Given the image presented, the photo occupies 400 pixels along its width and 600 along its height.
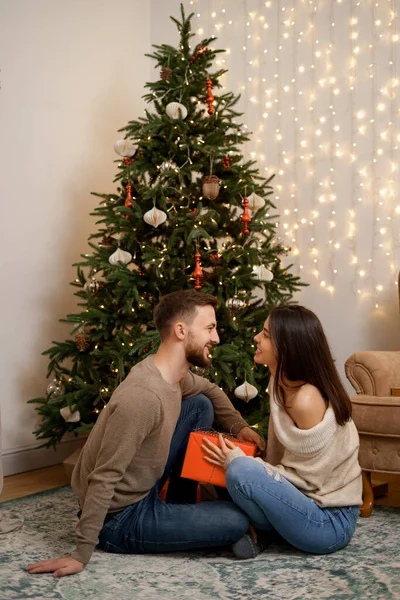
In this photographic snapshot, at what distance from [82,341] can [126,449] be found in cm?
136

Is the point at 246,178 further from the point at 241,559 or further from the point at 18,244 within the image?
the point at 241,559

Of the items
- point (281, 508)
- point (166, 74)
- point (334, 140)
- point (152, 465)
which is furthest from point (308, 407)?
point (334, 140)

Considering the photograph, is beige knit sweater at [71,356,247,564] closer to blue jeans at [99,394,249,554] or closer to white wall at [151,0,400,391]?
blue jeans at [99,394,249,554]

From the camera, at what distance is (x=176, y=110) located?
346cm

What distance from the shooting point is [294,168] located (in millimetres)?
4461

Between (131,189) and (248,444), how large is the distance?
1594 mm

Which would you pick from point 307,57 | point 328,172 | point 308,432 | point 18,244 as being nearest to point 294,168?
point 328,172

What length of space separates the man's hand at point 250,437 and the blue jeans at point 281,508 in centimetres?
31

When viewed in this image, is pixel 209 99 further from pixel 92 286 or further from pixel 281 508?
pixel 281 508

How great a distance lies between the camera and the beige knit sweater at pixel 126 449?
7.25 feet

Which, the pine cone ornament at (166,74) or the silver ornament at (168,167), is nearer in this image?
the silver ornament at (168,167)

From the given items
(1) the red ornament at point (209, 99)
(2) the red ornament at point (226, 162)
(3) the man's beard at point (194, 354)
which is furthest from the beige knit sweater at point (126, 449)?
(1) the red ornament at point (209, 99)

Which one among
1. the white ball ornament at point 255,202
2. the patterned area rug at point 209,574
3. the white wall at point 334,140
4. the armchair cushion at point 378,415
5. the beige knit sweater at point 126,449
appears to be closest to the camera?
the patterned area rug at point 209,574

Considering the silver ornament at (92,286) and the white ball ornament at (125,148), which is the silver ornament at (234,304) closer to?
the silver ornament at (92,286)
